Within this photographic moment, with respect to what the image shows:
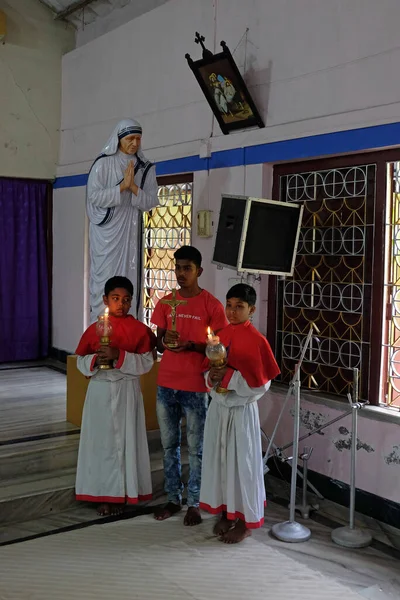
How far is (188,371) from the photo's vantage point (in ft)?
11.9

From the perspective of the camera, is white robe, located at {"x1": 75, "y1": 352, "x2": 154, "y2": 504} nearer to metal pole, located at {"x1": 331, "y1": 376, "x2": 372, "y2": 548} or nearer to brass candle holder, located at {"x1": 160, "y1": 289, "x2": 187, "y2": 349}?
brass candle holder, located at {"x1": 160, "y1": 289, "x2": 187, "y2": 349}

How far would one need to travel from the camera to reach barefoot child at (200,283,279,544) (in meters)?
3.44

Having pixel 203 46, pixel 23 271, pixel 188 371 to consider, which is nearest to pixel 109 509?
pixel 188 371

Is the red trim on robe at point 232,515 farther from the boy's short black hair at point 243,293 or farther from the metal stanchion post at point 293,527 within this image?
the boy's short black hair at point 243,293

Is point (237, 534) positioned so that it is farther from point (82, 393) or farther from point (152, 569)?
point (82, 393)

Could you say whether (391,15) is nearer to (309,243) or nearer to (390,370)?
(309,243)

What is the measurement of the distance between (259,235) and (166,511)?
1720 millimetres

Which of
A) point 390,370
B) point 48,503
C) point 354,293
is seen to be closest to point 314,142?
point 354,293

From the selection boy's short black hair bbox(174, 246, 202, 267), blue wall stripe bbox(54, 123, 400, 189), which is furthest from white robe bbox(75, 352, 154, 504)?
blue wall stripe bbox(54, 123, 400, 189)

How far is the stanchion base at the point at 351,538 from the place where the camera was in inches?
141

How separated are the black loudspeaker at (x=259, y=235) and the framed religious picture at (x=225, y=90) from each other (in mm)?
828

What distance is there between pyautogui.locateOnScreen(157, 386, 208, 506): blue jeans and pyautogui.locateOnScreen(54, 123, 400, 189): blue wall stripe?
5.64 feet

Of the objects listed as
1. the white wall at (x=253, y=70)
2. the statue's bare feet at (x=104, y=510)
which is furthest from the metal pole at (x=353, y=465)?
the white wall at (x=253, y=70)

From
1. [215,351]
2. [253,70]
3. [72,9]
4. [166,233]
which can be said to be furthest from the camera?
[72,9]
